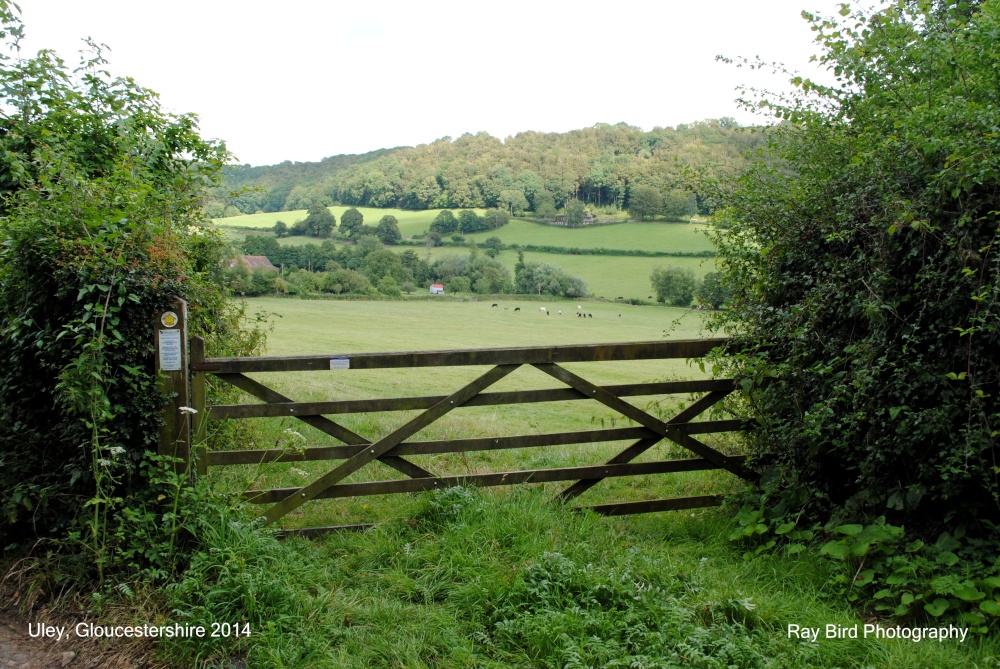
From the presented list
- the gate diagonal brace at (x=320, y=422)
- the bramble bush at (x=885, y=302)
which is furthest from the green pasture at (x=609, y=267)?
the gate diagonal brace at (x=320, y=422)

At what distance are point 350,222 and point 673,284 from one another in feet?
52.1

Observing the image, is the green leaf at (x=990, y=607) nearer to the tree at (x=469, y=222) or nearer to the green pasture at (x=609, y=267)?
the green pasture at (x=609, y=267)

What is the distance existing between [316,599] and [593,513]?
2.25 m

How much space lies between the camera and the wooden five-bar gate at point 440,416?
5.00 meters

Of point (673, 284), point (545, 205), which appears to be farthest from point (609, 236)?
point (673, 284)

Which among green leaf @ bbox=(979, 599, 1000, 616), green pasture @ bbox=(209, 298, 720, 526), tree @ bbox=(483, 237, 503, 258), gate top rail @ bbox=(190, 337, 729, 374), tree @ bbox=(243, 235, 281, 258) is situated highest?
tree @ bbox=(483, 237, 503, 258)

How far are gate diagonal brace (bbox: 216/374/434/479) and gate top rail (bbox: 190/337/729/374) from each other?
0.36 feet

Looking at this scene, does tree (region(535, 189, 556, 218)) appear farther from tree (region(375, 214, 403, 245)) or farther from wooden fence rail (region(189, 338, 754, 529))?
wooden fence rail (region(189, 338, 754, 529))

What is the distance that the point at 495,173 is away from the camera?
138ft

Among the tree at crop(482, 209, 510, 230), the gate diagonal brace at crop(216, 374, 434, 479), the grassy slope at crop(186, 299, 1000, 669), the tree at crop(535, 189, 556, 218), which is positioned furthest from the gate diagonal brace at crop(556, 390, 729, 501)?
the tree at crop(535, 189, 556, 218)

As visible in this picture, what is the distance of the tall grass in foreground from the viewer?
3561 mm

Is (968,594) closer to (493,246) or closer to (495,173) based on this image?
(493,246)

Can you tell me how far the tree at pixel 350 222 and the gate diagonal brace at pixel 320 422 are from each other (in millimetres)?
22665

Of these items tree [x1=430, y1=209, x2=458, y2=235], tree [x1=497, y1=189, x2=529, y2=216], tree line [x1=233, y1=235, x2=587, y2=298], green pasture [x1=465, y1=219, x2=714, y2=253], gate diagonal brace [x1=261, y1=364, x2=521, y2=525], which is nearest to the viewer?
gate diagonal brace [x1=261, y1=364, x2=521, y2=525]
